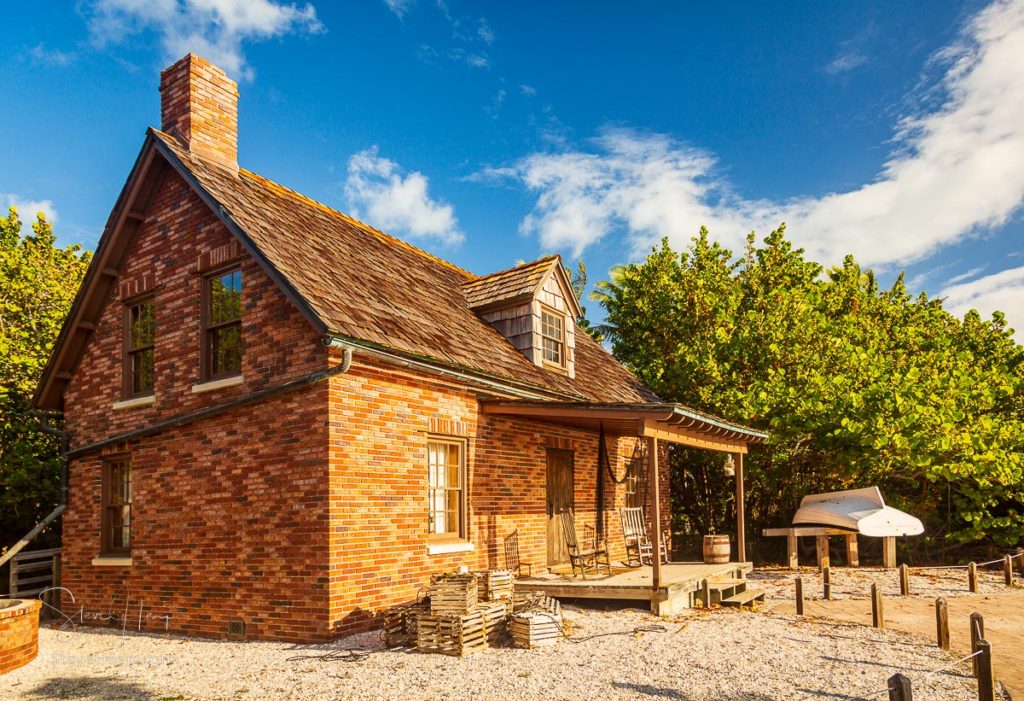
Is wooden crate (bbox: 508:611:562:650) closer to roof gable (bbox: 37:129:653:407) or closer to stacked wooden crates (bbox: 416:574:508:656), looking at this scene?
stacked wooden crates (bbox: 416:574:508:656)

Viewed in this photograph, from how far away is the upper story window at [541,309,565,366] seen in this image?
16719 millimetres

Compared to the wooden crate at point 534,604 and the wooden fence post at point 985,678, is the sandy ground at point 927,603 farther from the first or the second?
the wooden crate at point 534,604

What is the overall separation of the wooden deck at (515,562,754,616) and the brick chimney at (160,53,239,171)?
909 centimetres

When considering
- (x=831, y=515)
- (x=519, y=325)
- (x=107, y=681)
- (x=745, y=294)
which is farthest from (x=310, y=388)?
(x=745, y=294)

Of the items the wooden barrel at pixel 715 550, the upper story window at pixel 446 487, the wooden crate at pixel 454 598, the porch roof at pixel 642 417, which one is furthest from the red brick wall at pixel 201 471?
the wooden barrel at pixel 715 550

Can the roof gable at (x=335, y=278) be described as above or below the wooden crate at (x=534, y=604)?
above

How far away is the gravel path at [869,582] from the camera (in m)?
15.4

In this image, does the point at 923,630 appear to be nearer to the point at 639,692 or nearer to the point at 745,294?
the point at 639,692

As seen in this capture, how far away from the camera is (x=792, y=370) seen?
2056cm

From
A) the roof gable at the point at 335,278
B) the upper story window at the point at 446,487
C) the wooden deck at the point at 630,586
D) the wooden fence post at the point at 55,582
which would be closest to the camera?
the roof gable at the point at 335,278

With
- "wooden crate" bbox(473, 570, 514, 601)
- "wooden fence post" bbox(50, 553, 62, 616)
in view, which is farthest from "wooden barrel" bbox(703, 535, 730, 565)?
"wooden fence post" bbox(50, 553, 62, 616)

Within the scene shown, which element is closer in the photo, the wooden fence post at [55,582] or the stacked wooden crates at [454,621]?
the stacked wooden crates at [454,621]

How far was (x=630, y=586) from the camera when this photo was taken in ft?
39.2

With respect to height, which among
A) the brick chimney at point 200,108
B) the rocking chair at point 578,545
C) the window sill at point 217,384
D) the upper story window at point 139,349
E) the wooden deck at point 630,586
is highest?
the brick chimney at point 200,108
